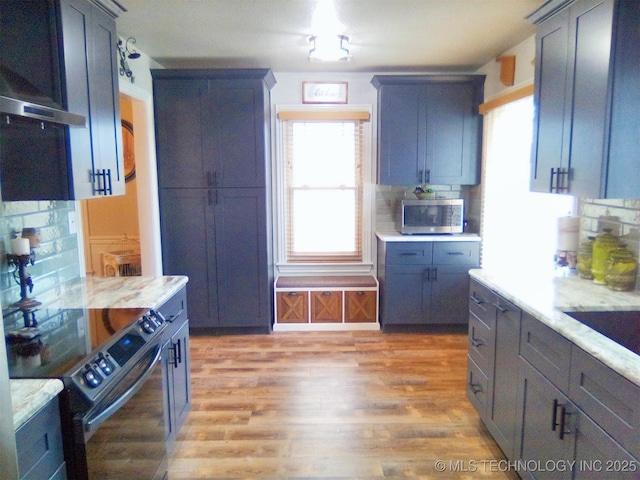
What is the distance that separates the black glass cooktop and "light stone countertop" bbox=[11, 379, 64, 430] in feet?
0.15

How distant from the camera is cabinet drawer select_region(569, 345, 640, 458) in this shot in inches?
48.2

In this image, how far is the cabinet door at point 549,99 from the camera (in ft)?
6.88

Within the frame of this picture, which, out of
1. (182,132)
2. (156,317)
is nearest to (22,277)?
(156,317)

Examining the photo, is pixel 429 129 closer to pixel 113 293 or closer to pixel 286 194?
pixel 286 194

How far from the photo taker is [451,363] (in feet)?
11.0

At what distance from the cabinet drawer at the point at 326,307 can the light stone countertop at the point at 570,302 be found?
1.83 meters

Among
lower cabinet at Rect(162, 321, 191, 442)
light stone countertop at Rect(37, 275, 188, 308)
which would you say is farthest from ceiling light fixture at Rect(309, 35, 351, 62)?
lower cabinet at Rect(162, 321, 191, 442)

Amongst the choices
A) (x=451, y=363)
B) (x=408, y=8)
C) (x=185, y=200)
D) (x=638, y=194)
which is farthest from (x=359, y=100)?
(x=638, y=194)

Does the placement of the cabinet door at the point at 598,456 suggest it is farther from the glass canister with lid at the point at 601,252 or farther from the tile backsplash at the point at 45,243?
the tile backsplash at the point at 45,243

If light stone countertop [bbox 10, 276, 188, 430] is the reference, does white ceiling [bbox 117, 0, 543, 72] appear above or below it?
above

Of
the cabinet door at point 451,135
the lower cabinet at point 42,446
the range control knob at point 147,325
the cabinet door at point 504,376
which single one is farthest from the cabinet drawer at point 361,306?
the lower cabinet at point 42,446

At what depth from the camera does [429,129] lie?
3.95 metres

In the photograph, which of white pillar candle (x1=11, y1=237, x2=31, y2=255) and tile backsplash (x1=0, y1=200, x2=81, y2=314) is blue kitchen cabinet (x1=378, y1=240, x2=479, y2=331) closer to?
tile backsplash (x1=0, y1=200, x2=81, y2=314)

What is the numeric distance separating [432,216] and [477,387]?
1.88m
